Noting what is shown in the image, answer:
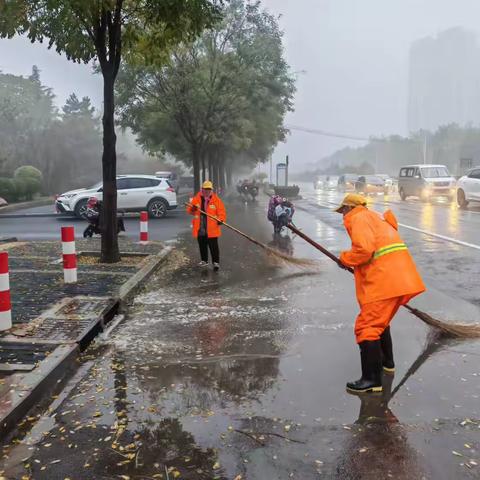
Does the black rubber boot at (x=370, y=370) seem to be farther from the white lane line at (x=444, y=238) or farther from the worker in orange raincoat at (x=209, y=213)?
the white lane line at (x=444, y=238)

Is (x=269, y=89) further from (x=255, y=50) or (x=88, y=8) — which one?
(x=88, y=8)

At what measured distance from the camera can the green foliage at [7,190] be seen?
90.8ft

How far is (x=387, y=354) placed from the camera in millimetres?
4660

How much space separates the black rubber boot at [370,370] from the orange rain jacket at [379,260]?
0.35m

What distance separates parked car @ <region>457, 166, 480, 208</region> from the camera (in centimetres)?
2224

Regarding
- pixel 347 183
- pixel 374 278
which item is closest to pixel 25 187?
pixel 374 278

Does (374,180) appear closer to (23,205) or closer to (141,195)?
(141,195)

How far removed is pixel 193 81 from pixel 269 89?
7176mm

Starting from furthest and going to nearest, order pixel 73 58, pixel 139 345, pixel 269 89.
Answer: pixel 269 89 → pixel 73 58 → pixel 139 345

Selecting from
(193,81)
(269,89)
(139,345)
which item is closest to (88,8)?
(139,345)

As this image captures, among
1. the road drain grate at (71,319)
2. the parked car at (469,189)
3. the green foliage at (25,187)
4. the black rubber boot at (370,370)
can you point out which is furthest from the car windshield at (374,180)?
the black rubber boot at (370,370)

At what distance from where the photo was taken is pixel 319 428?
3.64 m

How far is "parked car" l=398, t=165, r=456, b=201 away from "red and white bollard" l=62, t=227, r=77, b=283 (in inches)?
964

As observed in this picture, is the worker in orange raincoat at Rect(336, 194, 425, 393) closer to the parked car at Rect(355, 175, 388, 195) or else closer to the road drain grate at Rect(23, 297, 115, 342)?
the road drain grate at Rect(23, 297, 115, 342)
